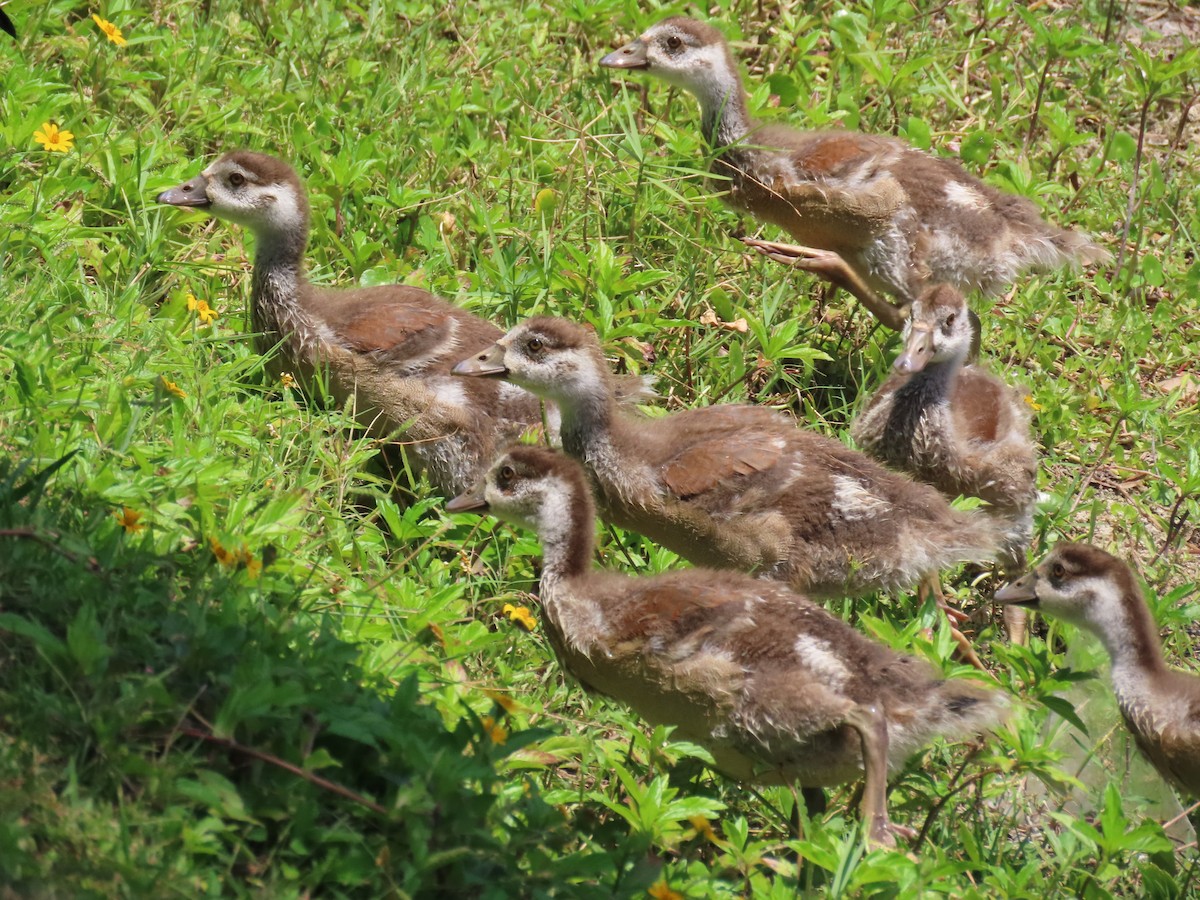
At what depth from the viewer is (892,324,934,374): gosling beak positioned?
18.8ft

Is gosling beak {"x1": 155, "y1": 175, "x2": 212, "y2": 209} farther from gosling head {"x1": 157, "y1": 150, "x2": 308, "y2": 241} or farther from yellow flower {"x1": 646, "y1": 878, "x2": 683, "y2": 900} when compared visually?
yellow flower {"x1": 646, "y1": 878, "x2": 683, "y2": 900}

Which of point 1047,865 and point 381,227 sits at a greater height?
point 381,227

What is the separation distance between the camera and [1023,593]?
516 cm

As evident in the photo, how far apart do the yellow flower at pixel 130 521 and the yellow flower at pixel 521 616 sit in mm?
1480

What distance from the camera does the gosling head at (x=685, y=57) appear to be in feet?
23.4

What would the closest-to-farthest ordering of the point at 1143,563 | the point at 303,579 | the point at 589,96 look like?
the point at 303,579, the point at 1143,563, the point at 589,96

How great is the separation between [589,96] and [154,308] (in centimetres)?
301

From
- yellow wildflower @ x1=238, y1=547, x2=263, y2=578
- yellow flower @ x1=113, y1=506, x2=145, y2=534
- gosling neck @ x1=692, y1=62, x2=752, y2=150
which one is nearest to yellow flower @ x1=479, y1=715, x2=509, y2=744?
yellow wildflower @ x1=238, y1=547, x2=263, y2=578

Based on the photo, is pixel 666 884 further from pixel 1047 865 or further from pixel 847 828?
pixel 1047 865

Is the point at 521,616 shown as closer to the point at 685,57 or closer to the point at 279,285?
the point at 279,285

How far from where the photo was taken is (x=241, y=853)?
2.98 meters

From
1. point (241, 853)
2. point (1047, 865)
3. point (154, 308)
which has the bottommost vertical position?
point (1047, 865)

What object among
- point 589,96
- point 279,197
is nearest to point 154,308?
point 279,197

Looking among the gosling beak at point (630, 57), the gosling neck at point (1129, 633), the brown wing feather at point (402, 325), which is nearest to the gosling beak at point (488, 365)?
the brown wing feather at point (402, 325)
